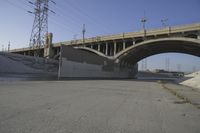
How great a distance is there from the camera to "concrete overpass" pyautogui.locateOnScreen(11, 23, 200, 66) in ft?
137

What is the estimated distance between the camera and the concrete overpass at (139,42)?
41.7 m

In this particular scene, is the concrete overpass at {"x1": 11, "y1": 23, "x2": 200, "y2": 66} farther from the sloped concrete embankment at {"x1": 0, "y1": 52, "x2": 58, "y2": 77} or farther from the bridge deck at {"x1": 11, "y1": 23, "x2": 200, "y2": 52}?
the sloped concrete embankment at {"x1": 0, "y1": 52, "x2": 58, "y2": 77}

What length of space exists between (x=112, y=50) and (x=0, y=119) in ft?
182

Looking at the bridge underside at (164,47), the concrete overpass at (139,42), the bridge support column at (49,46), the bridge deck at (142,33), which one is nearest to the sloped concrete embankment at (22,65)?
the bridge deck at (142,33)

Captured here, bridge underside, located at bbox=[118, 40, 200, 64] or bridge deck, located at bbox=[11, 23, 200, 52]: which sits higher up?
bridge deck, located at bbox=[11, 23, 200, 52]

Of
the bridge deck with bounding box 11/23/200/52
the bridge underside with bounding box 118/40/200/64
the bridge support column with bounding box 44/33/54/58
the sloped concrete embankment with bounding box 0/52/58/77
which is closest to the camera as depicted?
the bridge deck with bounding box 11/23/200/52

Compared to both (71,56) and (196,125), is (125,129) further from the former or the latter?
(71,56)

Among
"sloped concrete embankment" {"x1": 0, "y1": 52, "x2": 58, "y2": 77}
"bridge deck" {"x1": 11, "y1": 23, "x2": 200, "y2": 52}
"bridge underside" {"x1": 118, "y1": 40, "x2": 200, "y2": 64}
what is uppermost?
"bridge deck" {"x1": 11, "y1": 23, "x2": 200, "y2": 52}

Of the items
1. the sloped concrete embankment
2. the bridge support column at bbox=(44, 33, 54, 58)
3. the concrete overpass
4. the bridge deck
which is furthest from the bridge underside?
the bridge support column at bbox=(44, 33, 54, 58)

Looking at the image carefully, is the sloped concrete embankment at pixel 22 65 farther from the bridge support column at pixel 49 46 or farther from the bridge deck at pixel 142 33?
the bridge support column at pixel 49 46

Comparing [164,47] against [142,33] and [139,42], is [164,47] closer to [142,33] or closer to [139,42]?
[139,42]

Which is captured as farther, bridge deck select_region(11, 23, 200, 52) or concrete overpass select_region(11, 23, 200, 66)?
concrete overpass select_region(11, 23, 200, 66)

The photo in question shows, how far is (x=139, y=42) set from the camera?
51.9 metres

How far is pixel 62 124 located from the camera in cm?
521
